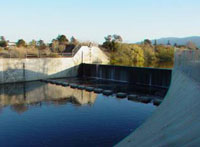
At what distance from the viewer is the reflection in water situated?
1389 centimetres

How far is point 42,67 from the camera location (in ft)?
77.3

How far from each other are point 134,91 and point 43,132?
385 inches

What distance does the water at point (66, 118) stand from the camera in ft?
27.3

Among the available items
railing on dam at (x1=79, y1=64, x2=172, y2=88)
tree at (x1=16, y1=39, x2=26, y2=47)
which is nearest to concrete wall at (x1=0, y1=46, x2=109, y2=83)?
railing on dam at (x1=79, y1=64, x2=172, y2=88)

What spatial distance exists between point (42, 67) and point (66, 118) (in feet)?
45.8

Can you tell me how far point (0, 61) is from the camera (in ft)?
67.6

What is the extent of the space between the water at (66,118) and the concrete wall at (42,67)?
4.51m

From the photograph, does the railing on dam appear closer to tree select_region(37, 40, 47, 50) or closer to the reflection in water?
the reflection in water

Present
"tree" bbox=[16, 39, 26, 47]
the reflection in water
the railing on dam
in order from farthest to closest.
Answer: "tree" bbox=[16, 39, 26, 47] < the railing on dam < the reflection in water

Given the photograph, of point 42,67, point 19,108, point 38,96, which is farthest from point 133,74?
point 19,108

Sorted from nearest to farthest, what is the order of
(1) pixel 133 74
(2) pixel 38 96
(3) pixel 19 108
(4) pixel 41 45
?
(3) pixel 19 108 → (2) pixel 38 96 → (1) pixel 133 74 → (4) pixel 41 45

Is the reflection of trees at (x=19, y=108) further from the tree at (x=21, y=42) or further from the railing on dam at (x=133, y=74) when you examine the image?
the tree at (x=21, y=42)

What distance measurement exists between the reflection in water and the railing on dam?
580 centimetres

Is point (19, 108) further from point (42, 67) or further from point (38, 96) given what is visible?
point (42, 67)
